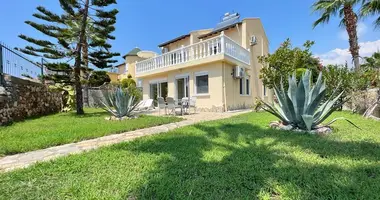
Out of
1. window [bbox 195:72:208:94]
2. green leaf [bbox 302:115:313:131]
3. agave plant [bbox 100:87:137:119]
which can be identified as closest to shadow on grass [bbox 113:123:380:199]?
green leaf [bbox 302:115:313:131]

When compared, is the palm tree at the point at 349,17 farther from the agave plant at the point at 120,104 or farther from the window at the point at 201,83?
the agave plant at the point at 120,104

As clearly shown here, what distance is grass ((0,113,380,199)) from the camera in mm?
2375

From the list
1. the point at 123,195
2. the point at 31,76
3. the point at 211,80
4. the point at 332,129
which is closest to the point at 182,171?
the point at 123,195

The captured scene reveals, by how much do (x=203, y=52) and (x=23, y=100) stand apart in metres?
9.79

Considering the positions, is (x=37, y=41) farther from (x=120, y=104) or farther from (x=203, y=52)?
(x=203, y=52)

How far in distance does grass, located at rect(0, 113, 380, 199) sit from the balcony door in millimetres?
10455

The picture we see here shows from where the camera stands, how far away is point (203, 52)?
1348 centimetres

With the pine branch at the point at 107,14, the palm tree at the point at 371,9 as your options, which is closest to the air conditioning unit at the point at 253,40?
the palm tree at the point at 371,9

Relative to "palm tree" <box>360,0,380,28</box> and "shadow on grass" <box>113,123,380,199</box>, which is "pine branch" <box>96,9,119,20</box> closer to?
"shadow on grass" <box>113,123,380,199</box>

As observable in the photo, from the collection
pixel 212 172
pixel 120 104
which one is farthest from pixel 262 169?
pixel 120 104

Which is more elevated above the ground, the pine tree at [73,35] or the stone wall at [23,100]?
the pine tree at [73,35]

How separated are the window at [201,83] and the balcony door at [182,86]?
0.88 m

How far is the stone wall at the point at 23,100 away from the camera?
7.73 metres

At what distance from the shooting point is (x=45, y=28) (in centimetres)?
1201
